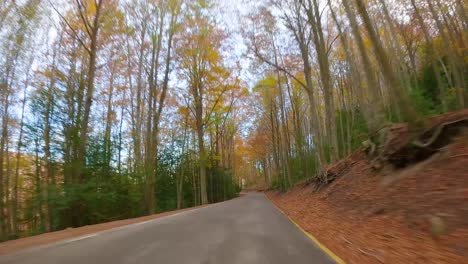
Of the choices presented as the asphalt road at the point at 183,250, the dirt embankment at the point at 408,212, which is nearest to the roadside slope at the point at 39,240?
the asphalt road at the point at 183,250

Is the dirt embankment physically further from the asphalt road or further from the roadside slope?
the roadside slope

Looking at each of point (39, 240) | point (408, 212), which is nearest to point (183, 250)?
point (39, 240)

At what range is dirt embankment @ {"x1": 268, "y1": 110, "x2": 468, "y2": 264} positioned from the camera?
4.39m

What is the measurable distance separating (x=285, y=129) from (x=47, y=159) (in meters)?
21.4

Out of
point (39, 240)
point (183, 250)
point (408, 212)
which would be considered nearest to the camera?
point (183, 250)

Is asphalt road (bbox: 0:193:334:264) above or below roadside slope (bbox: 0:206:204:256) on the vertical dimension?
below

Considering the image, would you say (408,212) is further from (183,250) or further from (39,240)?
(39,240)

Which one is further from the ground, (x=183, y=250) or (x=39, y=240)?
(x=39, y=240)

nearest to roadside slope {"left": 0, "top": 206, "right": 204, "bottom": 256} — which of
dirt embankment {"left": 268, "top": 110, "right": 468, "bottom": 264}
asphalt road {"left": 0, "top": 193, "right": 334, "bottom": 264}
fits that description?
asphalt road {"left": 0, "top": 193, "right": 334, "bottom": 264}

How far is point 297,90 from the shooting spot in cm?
3052

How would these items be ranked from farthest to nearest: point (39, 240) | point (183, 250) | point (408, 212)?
point (39, 240)
point (408, 212)
point (183, 250)

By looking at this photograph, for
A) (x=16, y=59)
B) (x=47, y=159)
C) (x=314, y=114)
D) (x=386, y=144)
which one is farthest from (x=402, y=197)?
(x=16, y=59)

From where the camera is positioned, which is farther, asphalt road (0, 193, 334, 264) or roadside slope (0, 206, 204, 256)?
roadside slope (0, 206, 204, 256)

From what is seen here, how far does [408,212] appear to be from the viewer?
19.9 feet
